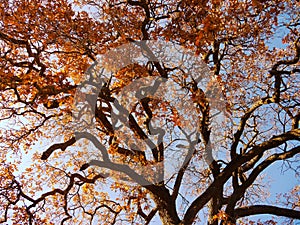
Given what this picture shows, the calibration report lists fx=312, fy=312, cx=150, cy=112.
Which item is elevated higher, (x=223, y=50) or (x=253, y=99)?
(x=223, y=50)

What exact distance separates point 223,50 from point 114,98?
11.5 feet

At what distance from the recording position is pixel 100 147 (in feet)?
27.0

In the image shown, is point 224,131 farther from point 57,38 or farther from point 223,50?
point 57,38

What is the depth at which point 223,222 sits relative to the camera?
768 cm

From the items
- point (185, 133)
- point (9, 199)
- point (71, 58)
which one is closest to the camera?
point (9, 199)

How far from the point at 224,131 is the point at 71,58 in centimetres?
524

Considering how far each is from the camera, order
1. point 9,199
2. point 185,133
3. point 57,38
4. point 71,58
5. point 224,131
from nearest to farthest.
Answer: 1. point 57,38
2. point 9,199
3. point 185,133
4. point 71,58
5. point 224,131

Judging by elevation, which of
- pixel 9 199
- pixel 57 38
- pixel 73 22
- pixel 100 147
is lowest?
pixel 9 199

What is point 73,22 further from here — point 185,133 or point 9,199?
point 9,199

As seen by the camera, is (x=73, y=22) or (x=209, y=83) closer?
(x=73, y=22)

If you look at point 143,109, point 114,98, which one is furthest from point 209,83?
point 114,98

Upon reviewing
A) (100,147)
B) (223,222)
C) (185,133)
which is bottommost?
(223,222)

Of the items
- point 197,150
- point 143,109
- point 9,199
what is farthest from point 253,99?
point 9,199

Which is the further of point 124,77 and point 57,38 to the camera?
point 124,77
